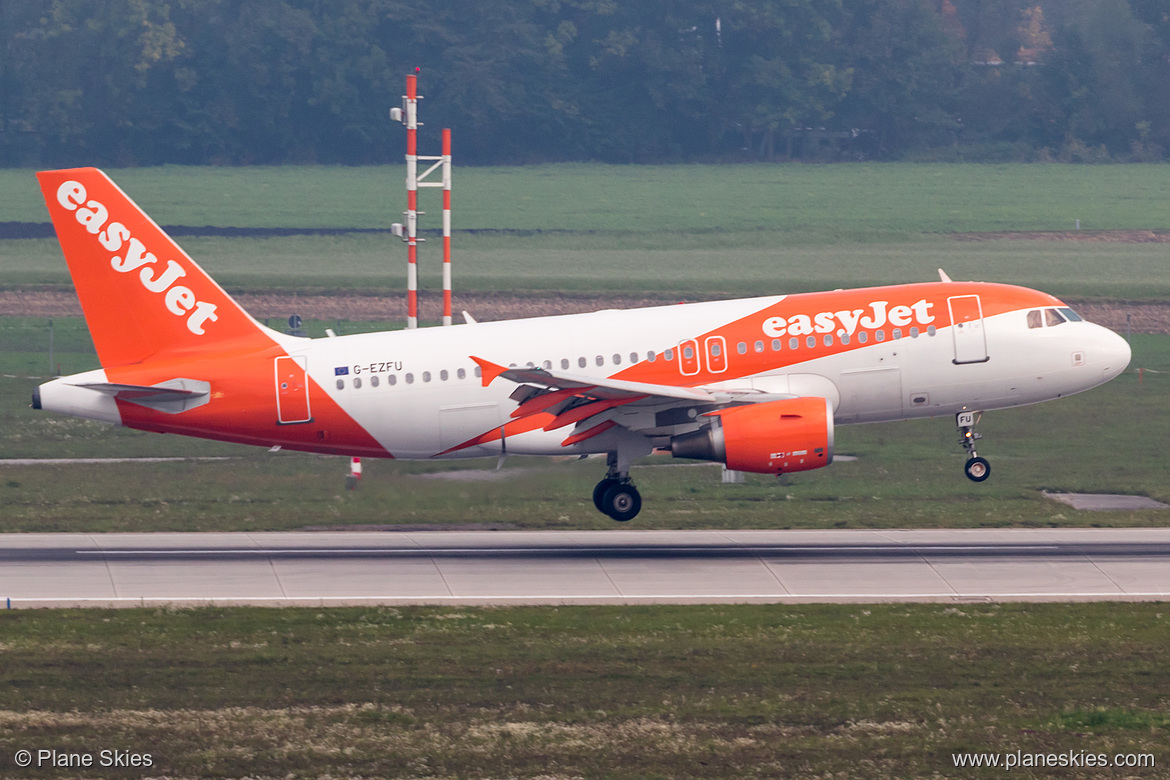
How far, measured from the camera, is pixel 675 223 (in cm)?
10938

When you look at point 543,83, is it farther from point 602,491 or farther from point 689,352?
point 689,352

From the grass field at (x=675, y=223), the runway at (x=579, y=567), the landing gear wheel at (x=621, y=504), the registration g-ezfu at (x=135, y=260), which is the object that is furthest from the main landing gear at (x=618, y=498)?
the grass field at (x=675, y=223)

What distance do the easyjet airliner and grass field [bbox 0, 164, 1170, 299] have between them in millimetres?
45416

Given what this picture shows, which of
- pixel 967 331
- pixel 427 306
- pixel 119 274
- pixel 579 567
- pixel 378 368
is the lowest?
pixel 579 567

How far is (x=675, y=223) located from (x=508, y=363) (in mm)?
73514

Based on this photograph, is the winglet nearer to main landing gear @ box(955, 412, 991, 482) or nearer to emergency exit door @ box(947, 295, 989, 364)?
emergency exit door @ box(947, 295, 989, 364)

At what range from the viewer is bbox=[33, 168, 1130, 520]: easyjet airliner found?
3678 centimetres

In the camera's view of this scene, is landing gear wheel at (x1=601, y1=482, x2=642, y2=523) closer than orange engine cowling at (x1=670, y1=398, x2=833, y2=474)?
No

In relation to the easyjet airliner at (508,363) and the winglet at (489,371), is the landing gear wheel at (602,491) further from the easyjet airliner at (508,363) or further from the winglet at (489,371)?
the winglet at (489,371)

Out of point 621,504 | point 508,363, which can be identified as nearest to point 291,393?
point 508,363

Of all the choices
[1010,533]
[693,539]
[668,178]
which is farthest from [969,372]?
[668,178]

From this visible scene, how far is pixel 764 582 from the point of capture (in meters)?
32.8

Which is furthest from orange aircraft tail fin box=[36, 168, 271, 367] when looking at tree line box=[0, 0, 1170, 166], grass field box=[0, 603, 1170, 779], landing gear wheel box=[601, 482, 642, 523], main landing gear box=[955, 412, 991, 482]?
tree line box=[0, 0, 1170, 166]

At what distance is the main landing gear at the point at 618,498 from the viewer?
37.9 meters
